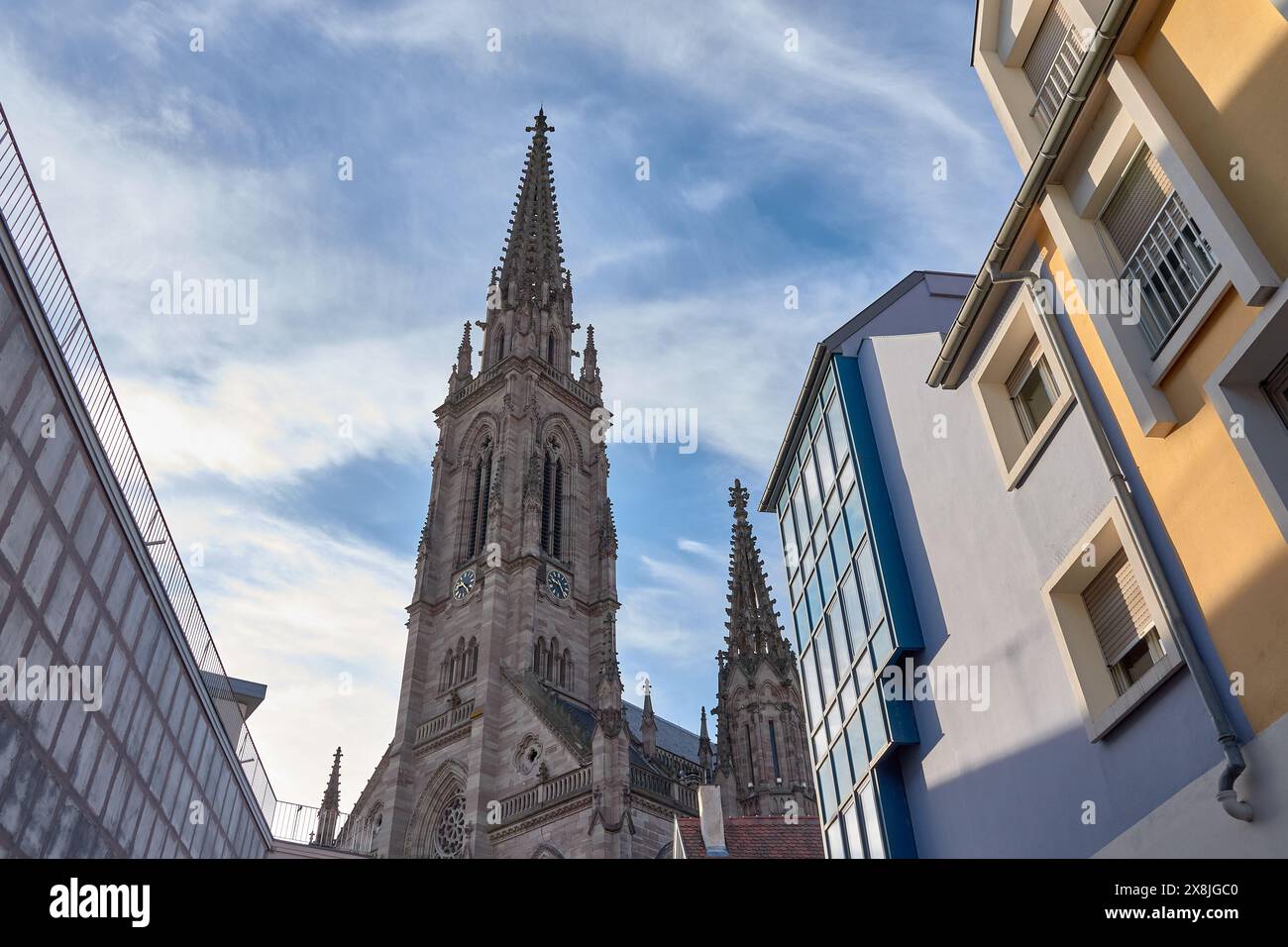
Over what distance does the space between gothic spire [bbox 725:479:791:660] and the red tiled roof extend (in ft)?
69.2

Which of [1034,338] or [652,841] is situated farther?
[652,841]

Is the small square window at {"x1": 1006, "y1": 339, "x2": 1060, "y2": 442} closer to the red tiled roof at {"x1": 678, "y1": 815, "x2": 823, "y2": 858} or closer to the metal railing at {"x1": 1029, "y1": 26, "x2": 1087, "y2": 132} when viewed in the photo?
the metal railing at {"x1": 1029, "y1": 26, "x2": 1087, "y2": 132}

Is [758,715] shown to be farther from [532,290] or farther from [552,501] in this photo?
[532,290]

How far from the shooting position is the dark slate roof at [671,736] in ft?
213

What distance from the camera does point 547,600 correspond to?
52656 millimetres

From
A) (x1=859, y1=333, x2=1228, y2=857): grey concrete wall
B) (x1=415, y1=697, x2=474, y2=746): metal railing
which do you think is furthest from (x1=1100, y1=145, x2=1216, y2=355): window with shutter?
(x1=415, y1=697, x2=474, y2=746): metal railing

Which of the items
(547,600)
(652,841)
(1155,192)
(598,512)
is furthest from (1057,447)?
(598,512)

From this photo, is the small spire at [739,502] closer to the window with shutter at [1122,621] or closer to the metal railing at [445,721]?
the metal railing at [445,721]

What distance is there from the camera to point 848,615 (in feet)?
57.3

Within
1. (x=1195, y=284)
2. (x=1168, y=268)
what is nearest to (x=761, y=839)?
(x=1168, y=268)
